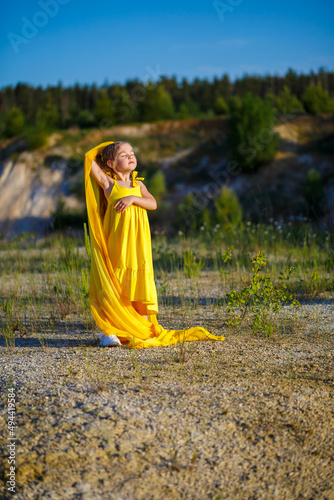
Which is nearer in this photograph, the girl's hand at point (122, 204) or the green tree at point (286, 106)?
the girl's hand at point (122, 204)

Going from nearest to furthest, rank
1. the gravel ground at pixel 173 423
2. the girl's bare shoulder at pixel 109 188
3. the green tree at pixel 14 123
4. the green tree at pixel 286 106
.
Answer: the gravel ground at pixel 173 423 < the girl's bare shoulder at pixel 109 188 < the green tree at pixel 286 106 < the green tree at pixel 14 123

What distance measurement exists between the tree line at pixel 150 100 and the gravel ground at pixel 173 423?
21.9 m

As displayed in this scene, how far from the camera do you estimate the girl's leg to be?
3.77 metres

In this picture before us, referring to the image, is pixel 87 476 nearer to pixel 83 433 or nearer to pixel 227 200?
pixel 83 433

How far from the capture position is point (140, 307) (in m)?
3.78

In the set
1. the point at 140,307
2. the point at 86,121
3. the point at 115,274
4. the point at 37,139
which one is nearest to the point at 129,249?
the point at 115,274

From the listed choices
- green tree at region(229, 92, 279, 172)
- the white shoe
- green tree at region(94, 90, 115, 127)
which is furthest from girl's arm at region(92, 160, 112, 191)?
green tree at region(94, 90, 115, 127)

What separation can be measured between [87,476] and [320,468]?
3.40 ft

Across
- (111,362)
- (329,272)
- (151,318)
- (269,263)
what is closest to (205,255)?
(269,263)

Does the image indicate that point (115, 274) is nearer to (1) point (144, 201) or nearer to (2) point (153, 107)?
(1) point (144, 201)

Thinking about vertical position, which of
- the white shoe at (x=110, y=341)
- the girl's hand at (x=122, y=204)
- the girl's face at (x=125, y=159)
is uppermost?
the girl's face at (x=125, y=159)

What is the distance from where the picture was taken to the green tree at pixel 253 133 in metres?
19.9

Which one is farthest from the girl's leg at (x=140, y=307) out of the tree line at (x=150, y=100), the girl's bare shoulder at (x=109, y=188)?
the tree line at (x=150, y=100)

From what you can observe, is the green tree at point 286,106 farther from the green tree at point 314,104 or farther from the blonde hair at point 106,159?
the blonde hair at point 106,159
